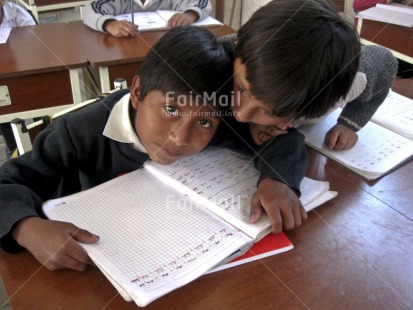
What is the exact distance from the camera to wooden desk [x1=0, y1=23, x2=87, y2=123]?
4.97ft

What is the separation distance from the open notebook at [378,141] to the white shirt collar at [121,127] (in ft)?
1.46

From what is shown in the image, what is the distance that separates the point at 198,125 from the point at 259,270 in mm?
314

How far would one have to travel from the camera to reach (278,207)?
749mm

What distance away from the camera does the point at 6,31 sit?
185cm

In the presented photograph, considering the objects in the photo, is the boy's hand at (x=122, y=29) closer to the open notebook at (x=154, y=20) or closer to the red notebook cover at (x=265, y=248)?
the open notebook at (x=154, y=20)

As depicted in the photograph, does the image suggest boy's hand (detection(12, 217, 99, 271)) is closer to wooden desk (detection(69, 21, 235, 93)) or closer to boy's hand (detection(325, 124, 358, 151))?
boy's hand (detection(325, 124, 358, 151))

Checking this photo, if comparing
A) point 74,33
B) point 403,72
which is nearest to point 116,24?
point 74,33

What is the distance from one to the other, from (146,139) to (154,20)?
1369 mm

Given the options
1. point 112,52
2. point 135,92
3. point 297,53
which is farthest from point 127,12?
point 297,53

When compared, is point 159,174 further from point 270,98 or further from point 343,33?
point 343,33

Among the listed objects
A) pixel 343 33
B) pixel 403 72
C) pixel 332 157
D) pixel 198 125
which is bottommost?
pixel 403 72

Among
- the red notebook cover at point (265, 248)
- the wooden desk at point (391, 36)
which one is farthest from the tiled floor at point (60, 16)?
the red notebook cover at point (265, 248)

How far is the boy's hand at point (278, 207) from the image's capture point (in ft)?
2.41

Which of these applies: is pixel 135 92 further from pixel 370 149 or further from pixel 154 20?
pixel 154 20
